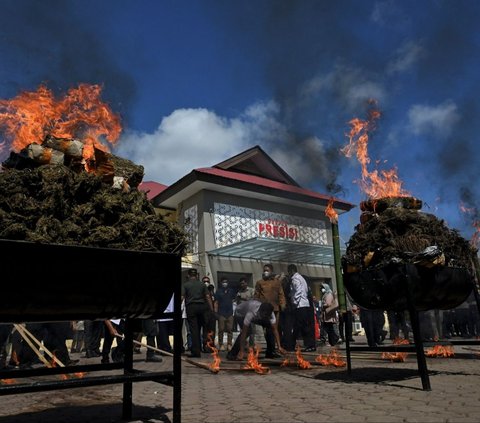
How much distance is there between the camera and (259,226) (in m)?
18.0

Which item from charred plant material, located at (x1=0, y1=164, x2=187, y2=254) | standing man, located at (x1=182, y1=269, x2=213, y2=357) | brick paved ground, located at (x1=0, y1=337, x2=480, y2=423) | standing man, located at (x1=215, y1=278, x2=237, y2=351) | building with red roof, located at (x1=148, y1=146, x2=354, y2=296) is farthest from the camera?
building with red roof, located at (x1=148, y1=146, x2=354, y2=296)

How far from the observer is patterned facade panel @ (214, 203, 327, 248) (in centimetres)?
1728

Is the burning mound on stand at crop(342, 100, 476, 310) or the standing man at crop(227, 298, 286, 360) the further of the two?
the standing man at crop(227, 298, 286, 360)

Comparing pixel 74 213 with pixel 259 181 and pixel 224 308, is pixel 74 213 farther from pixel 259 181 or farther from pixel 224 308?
pixel 259 181

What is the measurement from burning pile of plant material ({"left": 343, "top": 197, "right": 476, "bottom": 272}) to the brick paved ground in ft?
4.50

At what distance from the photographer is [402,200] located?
16.9 ft

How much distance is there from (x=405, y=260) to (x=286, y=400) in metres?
2.04

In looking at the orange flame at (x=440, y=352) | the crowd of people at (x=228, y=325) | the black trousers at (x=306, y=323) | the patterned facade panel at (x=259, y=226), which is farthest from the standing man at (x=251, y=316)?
the patterned facade panel at (x=259, y=226)

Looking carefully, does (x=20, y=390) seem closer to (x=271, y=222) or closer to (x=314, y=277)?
(x=271, y=222)

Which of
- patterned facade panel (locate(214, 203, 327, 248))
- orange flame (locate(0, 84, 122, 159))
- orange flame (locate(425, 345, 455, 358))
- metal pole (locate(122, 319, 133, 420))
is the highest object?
patterned facade panel (locate(214, 203, 327, 248))

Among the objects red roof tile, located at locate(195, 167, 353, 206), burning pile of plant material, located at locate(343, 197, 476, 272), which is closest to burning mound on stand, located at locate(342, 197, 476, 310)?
burning pile of plant material, located at locate(343, 197, 476, 272)

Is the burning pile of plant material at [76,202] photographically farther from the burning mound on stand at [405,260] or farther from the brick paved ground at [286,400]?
the burning mound on stand at [405,260]

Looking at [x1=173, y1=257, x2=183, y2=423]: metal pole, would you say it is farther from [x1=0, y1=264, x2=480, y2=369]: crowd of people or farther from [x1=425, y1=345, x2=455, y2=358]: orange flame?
[x1=425, y1=345, x2=455, y2=358]: orange flame

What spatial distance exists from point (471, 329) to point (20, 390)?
1523cm
